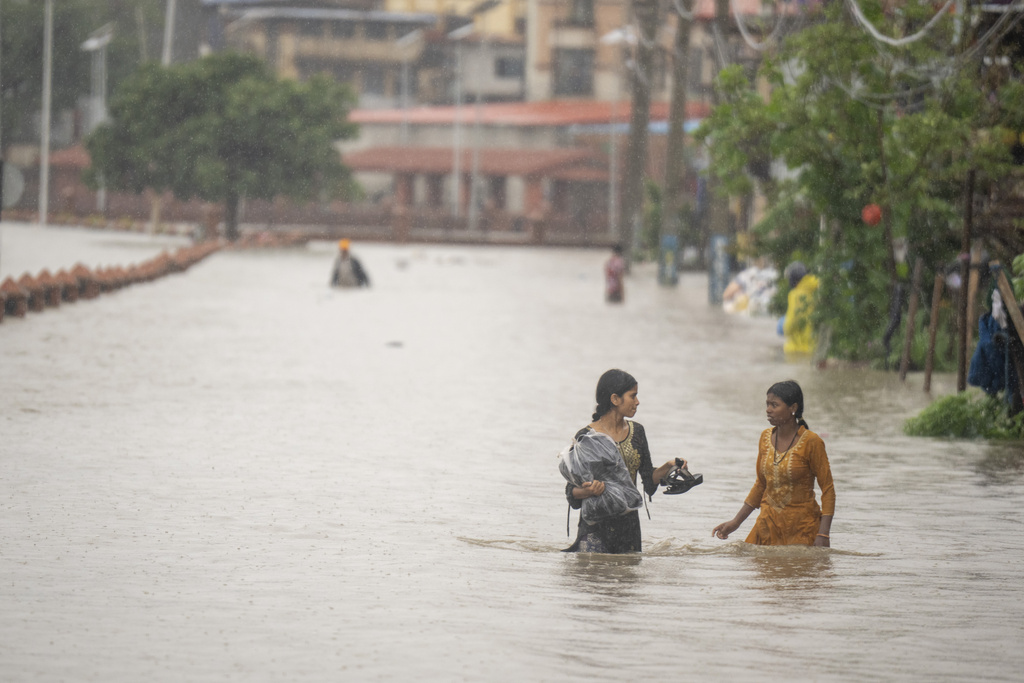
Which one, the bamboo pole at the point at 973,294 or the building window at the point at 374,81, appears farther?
the building window at the point at 374,81

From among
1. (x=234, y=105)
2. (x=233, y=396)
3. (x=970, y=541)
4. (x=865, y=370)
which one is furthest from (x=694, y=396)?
(x=234, y=105)

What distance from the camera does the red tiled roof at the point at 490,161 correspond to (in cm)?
7412

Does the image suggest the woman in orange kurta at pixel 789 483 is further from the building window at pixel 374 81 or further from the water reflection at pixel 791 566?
the building window at pixel 374 81

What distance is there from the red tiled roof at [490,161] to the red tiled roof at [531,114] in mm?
1834

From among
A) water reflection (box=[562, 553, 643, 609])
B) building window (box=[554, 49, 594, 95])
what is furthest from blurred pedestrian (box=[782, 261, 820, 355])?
building window (box=[554, 49, 594, 95])

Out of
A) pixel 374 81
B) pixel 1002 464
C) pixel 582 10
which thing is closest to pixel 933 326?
pixel 1002 464

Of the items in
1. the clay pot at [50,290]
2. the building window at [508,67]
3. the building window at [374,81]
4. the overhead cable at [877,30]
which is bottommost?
the clay pot at [50,290]

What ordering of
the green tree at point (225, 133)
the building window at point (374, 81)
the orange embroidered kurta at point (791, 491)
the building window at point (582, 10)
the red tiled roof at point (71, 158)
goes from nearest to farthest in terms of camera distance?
1. the orange embroidered kurta at point (791, 491)
2. the green tree at point (225, 133)
3. the red tiled roof at point (71, 158)
4. the building window at point (582, 10)
5. the building window at point (374, 81)

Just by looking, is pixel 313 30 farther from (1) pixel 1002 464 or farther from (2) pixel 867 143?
(1) pixel 1002 464

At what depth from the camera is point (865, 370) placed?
19.5 meters

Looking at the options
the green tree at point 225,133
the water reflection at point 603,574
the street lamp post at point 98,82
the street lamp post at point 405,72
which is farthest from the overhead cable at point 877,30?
the street lamp post at point 98,82

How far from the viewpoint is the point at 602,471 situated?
7.90 metres

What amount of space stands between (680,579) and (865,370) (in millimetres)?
11984

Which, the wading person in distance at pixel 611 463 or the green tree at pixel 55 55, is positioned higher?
the green tree at pixel 55 55
